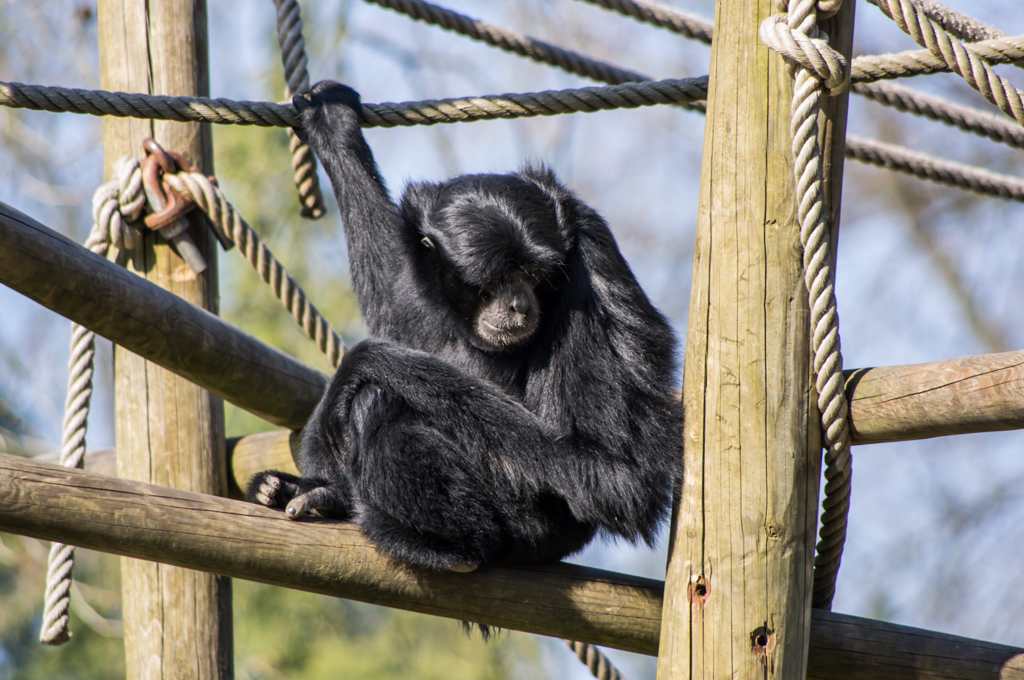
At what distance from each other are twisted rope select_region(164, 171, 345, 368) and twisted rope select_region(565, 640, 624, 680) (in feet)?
6.16

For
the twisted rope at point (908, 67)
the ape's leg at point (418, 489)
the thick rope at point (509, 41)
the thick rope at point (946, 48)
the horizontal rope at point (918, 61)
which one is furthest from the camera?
the thick rope at point (509, 41)

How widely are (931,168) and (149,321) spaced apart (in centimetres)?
394

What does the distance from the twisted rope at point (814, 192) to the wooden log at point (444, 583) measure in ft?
2.90

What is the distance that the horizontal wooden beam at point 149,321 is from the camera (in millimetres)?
2572

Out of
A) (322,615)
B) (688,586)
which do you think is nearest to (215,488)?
(688,586)

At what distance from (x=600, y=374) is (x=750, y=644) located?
1010 millimetres

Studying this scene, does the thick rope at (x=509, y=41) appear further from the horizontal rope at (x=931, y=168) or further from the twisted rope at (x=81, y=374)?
the twisted rope at (x=81, y=374)

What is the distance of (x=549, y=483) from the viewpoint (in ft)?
9.71

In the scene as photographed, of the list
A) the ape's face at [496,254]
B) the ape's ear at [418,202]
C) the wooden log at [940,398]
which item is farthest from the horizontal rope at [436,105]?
the wooden log at [940,398]

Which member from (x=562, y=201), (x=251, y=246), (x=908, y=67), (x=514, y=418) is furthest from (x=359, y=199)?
(x=908, y=67)

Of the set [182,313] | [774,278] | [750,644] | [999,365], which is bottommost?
[750,644]

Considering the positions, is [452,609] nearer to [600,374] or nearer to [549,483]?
[549,483]

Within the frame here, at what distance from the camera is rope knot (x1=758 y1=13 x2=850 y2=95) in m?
2.20

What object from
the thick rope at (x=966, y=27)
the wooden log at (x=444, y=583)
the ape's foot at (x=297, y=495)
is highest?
the thick rope at (x=966, y=27)
